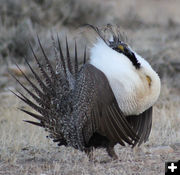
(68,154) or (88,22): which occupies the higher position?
(88,22)

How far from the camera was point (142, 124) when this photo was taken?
164 inches

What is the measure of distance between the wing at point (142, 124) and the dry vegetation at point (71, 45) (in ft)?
0.59

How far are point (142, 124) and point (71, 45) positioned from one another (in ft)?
14.2

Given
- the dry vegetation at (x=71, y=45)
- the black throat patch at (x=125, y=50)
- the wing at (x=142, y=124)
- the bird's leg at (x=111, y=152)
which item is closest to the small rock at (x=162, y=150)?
the dry vegetation at (x=71, y=45)

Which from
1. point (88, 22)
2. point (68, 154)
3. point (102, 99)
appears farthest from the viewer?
point (88, 22)

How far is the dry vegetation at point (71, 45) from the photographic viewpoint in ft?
13.2

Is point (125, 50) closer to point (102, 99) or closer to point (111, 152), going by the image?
point (102, 99)

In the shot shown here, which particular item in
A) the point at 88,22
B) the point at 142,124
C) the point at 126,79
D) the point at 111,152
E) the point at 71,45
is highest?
the point at 88,22

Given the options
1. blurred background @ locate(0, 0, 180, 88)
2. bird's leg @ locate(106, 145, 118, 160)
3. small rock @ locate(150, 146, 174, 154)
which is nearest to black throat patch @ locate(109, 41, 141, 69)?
bird's leg @ locate(106, 145, 118, 160)

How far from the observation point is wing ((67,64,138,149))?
12.0 feet

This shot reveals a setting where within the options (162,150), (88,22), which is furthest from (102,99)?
(88,22)

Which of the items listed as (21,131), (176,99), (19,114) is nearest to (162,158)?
(21,131)

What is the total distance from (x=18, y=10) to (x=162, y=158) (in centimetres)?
644

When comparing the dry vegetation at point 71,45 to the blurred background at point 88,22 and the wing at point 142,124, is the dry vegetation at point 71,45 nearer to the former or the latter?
the blurred background at point 88,22
